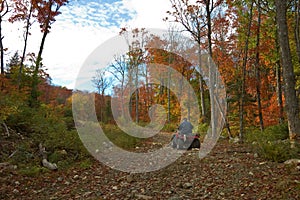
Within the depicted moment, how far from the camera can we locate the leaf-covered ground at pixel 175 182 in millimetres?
5113

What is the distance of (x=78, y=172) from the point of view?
7535 millimetres

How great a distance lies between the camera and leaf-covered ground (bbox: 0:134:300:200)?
5.11 m

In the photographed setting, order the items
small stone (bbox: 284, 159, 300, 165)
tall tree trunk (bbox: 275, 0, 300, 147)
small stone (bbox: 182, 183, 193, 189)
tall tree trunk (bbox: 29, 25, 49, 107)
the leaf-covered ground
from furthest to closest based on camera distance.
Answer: tall tree trunk (bbox: 29, 25, 49, 107), tall tree trunk (bbox: 275, 0, 300, 147), small stone (bbox: 284, 159, 300, 165), small stone (bbox: 182, 183, 193, 189), the leaf-covered ground

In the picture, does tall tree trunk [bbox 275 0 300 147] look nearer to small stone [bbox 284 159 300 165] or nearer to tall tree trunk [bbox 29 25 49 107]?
small stone [bbox 284 159 300 165]

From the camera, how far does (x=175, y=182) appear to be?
614 cm

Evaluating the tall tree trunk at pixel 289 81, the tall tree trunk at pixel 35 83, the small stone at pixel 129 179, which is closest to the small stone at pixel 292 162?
the tall tree trunk at pixel 289 81

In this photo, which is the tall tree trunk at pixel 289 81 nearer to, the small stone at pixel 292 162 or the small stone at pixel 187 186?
the small stone at pixel 292 162

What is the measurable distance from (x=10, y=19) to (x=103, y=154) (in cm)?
1255

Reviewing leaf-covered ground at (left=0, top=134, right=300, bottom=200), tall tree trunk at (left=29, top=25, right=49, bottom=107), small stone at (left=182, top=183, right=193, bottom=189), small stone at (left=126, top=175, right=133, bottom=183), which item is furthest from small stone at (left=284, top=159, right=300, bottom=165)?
tall tree trunk at (left=29, top=25, right=49, bottom=107)

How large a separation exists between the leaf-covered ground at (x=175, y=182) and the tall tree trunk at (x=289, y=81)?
4.31ft

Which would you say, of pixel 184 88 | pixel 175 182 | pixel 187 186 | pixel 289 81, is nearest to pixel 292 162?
pixel 289 81

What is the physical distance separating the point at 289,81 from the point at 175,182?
4282 mm

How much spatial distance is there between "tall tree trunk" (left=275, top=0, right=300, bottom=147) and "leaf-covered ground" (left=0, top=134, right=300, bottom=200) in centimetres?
131

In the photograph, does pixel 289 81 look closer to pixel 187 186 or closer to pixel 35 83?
pixel 187 186
